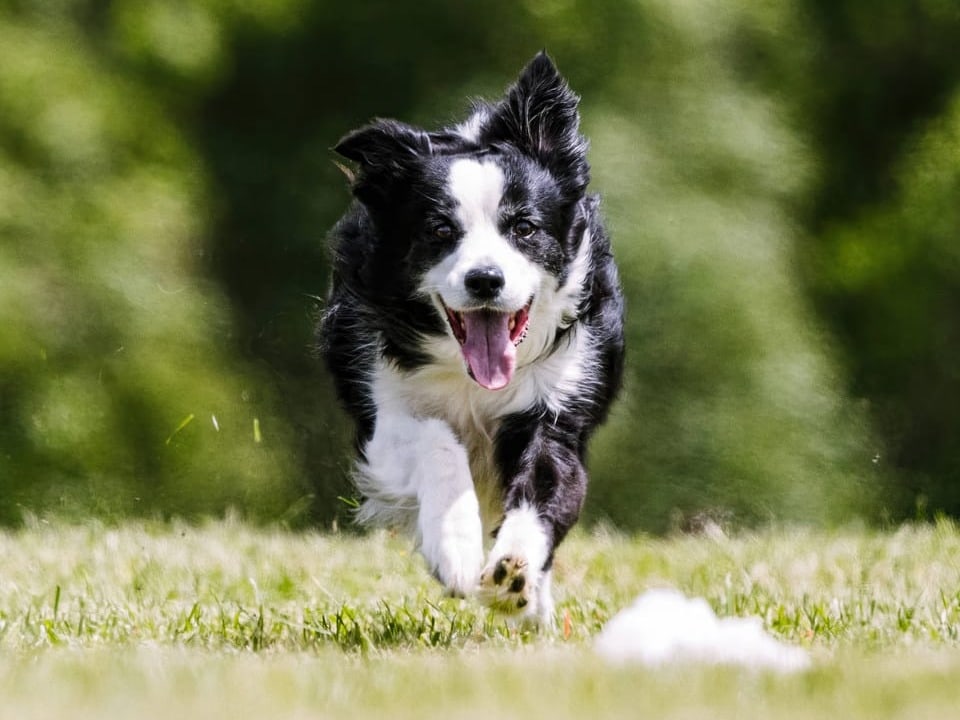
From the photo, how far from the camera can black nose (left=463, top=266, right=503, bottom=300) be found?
3.99 metres

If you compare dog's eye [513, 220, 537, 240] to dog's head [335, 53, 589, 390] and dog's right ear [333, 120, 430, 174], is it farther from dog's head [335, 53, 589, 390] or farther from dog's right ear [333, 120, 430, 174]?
dog's right ear [333, 120, 430, 174]

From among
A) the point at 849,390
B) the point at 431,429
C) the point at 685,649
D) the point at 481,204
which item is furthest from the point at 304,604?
the point at 849,390

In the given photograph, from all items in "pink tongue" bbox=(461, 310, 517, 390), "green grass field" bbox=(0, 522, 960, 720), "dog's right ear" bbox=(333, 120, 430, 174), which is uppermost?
"dog's right ear" bbox=(333, 120, 430, 174)

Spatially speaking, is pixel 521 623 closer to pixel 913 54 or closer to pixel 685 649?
pixel 685 649

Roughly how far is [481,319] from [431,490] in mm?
526

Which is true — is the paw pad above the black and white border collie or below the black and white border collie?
below

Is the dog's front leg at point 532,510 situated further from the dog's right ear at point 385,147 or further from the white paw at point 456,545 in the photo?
the dog's right ear at point 385,147

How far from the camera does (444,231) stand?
13.9ft

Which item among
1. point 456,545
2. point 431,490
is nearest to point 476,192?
point 431,490

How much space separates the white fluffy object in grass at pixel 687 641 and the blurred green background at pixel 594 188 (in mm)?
3273

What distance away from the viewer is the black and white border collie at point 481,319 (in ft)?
13.4

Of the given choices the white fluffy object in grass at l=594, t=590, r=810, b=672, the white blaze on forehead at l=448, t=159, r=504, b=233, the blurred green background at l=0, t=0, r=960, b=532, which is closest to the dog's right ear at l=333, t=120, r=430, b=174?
the white blaze on forehead at l=448, t=159, r=504, b=233

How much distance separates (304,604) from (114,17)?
145 inches

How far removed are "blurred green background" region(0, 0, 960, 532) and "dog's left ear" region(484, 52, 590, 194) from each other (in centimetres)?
237
